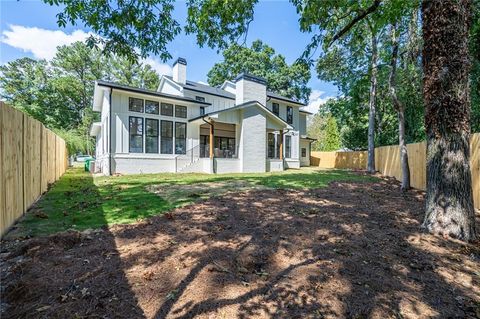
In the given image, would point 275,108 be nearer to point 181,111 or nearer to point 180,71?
point 180,71

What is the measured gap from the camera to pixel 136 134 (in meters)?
14.6

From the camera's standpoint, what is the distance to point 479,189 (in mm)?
5992

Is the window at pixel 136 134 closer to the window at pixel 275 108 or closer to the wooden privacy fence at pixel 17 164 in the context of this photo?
the wooden privacy fence at pixel 17 164

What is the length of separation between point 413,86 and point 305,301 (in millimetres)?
14541

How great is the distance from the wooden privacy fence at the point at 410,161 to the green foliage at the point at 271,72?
513 inches

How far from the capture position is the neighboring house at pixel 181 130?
46.3ft

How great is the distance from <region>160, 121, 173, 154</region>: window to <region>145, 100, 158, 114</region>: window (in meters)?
0.82

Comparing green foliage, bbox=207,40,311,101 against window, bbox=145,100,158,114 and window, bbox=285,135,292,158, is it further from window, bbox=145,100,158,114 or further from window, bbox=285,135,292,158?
window, bbox=145,100,158,114

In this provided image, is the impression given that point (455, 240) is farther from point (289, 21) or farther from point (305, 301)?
point (289, 21)

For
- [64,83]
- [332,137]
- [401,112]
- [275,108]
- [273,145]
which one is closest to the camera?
[401,112]

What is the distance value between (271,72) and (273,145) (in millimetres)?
18279

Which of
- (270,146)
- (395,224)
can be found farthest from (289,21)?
(270,146)

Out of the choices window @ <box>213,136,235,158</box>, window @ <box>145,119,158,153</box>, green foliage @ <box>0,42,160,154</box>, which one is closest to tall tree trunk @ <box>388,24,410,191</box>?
window @ <box>213,136,235,158</box>

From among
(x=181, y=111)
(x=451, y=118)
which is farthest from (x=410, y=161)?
(x=181, y=111)
